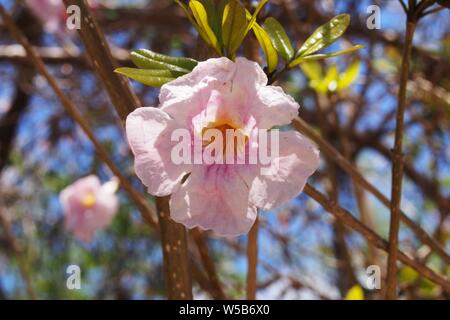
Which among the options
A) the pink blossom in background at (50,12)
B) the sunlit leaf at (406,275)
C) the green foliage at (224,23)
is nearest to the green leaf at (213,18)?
the green foliage at (224,23)

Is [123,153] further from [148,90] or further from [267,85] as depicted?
[267,85]

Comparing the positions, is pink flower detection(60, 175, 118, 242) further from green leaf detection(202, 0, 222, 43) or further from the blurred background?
green leaf detection(202, 0, 222, 43)

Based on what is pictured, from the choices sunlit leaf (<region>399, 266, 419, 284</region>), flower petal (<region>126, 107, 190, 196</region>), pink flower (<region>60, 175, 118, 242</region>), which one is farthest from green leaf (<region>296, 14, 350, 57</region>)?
pink flower (<region>60, 175, 118, 242</region>)

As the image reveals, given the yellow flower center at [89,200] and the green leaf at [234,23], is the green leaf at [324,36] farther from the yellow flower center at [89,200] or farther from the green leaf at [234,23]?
the yellow flower center at [89,200]

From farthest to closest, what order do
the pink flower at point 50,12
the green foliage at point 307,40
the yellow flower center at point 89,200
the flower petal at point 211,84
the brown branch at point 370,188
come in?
1. the pink flower at point 50,12
2. the yellow flower center at point 89,200
3. the brown branch at point 370,188
4. the green foliage at point 307,40
5. the flower petal at point 211,84

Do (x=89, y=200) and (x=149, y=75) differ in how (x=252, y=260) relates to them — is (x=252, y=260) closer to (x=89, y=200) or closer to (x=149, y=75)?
(x=149, y=75)

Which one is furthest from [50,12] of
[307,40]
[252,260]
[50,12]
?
[307,40]
